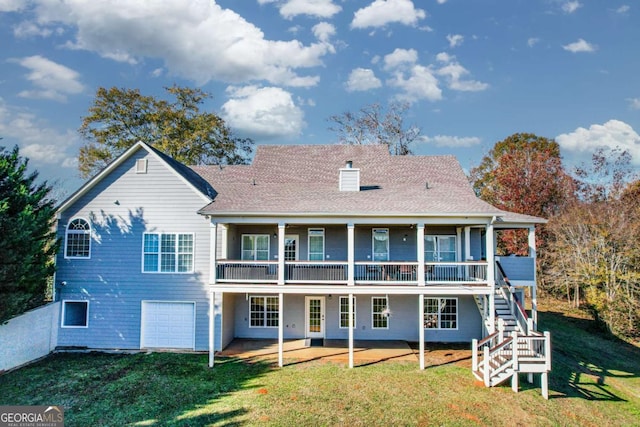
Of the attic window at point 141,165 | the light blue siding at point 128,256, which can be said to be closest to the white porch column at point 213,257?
the light blue siding at point 128,256

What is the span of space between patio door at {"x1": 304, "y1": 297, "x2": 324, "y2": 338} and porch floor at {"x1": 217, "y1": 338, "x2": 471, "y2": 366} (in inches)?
20.5

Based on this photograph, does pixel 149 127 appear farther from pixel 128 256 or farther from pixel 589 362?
pixel 589 362

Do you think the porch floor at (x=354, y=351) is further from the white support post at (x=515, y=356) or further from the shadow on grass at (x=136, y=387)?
the white support post at (x=515, y=356)

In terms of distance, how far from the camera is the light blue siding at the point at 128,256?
1445cm

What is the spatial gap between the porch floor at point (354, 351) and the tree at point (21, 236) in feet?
22.9

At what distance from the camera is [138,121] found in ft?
102

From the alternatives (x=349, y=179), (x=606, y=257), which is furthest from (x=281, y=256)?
(x=606, y=257)

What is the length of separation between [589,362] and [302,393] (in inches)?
458

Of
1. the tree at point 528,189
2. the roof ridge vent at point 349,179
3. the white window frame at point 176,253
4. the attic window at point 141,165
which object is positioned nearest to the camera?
the white window frame at point 176,253

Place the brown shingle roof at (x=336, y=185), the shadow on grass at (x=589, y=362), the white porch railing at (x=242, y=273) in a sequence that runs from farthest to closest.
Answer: the white porch railing at (x=242, y=273) → the brown shingle roof at (x=336, y=185) → the shadow on grass at (x=589, y=362)

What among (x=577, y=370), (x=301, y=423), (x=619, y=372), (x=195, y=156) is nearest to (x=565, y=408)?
(x=577, y=370)

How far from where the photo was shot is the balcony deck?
13.3 metres

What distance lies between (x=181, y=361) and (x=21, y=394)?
4.49 metres

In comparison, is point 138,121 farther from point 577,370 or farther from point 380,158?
point 577,370
